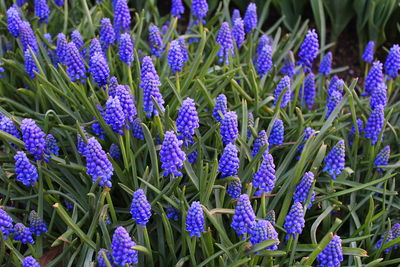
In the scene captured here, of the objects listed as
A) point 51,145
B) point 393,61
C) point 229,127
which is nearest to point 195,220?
point 229,127

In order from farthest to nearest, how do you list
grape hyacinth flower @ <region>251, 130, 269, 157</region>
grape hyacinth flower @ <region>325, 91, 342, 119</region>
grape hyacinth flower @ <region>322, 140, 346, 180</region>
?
grape hyacinth flower @ <region>325, 91, 342, 119</region> < grape hyacinth flower @ <region>251, 130, 269, 157</region> < grape hyacinth flower @ <region>322, 140, 346, 180</region>

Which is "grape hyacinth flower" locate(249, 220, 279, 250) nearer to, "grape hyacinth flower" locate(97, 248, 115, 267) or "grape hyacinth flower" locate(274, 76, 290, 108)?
"grape hyacinth flower" locate(97, 248, 115, 267)

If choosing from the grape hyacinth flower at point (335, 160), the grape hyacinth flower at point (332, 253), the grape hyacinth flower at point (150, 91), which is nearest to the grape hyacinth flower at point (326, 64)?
the grape hyacinth flower at point (335, 160)

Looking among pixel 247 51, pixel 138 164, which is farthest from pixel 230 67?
pixel 138 164

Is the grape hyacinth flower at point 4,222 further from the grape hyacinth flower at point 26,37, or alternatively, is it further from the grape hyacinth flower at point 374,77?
the grape hyacinth flower at point 374,77

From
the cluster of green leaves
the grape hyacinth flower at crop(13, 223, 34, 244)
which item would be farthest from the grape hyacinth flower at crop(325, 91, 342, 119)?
the grape hyacinth flower at crop(13, 223, 34, 244)

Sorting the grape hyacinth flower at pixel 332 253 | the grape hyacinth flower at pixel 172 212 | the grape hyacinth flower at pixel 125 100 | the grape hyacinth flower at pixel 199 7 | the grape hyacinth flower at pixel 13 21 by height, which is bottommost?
the grape hyacinth flower at pixel 332 253
